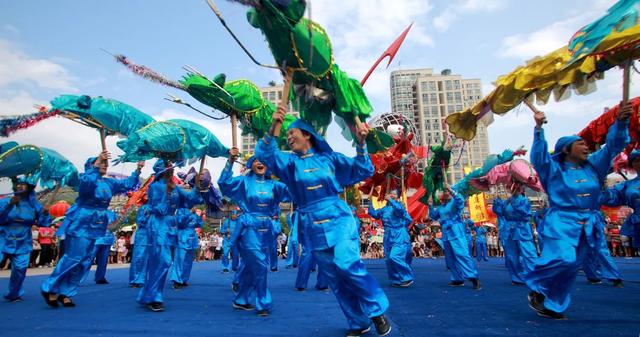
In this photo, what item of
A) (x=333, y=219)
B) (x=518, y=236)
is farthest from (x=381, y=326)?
(x=518, y=236)

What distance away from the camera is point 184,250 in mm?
7598

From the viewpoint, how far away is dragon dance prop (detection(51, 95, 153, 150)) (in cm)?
490

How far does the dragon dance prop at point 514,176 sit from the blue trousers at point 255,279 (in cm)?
505

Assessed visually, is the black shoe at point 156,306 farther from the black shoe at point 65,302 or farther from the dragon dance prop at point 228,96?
the dragon dance prop at point 228,96

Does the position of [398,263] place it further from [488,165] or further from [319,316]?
[488,165]

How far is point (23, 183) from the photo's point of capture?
552cm

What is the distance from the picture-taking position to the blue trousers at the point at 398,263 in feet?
21.5

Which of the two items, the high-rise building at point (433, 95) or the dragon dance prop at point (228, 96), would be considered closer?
the dragon dance prop at point (228, 96)

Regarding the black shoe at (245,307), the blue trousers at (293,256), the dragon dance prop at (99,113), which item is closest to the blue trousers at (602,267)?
the black shoe at (245,307)

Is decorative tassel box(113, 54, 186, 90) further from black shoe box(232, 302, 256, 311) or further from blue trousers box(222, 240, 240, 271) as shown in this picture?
blue trousers box(222, 240, 240, 271)

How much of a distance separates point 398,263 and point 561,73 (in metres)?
4.00

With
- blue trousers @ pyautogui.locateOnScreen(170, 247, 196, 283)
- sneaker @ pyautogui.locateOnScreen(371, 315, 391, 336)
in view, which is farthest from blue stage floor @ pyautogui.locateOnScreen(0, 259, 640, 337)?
blue trousers @ pyautogui.locateOnScreen(170, 247, 196, 283)

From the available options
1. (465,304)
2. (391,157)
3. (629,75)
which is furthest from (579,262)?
(391,157)

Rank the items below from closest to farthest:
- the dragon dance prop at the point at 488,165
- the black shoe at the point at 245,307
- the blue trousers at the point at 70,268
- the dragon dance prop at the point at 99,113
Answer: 1. the black shoe at the point at 245,307
2. the blue trousers at the point at 70,268
3. the dragon dance prop at the point at 99,113
4. the dragon dance prop at the point at 488,165
